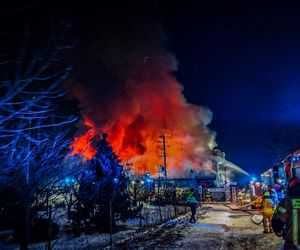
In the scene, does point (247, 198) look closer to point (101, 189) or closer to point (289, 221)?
point (101, 189)

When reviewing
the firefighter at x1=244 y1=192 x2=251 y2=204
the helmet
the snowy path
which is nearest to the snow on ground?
the snowy path

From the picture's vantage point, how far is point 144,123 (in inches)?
2470

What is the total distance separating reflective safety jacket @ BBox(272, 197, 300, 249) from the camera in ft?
14.8

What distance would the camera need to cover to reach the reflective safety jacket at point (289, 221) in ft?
14.8

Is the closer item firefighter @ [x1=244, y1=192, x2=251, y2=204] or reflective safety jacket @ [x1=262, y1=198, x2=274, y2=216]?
reflective safety jacket @ [x1=262, y1=198, x2=274, y2=216]

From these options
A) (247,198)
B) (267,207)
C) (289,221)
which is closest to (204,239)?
(267,207)

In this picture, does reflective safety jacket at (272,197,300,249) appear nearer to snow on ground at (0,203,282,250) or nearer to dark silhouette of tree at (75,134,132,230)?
snow on ground at (0,203,282,250)

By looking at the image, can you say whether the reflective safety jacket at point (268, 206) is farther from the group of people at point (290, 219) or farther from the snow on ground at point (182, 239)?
the group of people at point (290, 219)

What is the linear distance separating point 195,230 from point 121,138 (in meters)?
50.6

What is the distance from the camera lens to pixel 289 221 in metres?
4.62

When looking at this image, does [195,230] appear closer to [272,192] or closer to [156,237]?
[156,237]

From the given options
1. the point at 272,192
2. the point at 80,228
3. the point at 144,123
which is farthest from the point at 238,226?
the point at 144,123

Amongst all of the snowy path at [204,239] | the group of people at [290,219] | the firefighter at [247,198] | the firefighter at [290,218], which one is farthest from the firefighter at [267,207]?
the firefighter at [247,198]

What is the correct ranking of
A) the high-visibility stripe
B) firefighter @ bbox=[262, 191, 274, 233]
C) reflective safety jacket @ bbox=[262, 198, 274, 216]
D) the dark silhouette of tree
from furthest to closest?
the dark silhouette of tree < reflective safety jacket @ bbox=[262, 198, 274, 216] < firefighter @ bbox=[262, 191, 274, 233] < the high-visibility stripe
